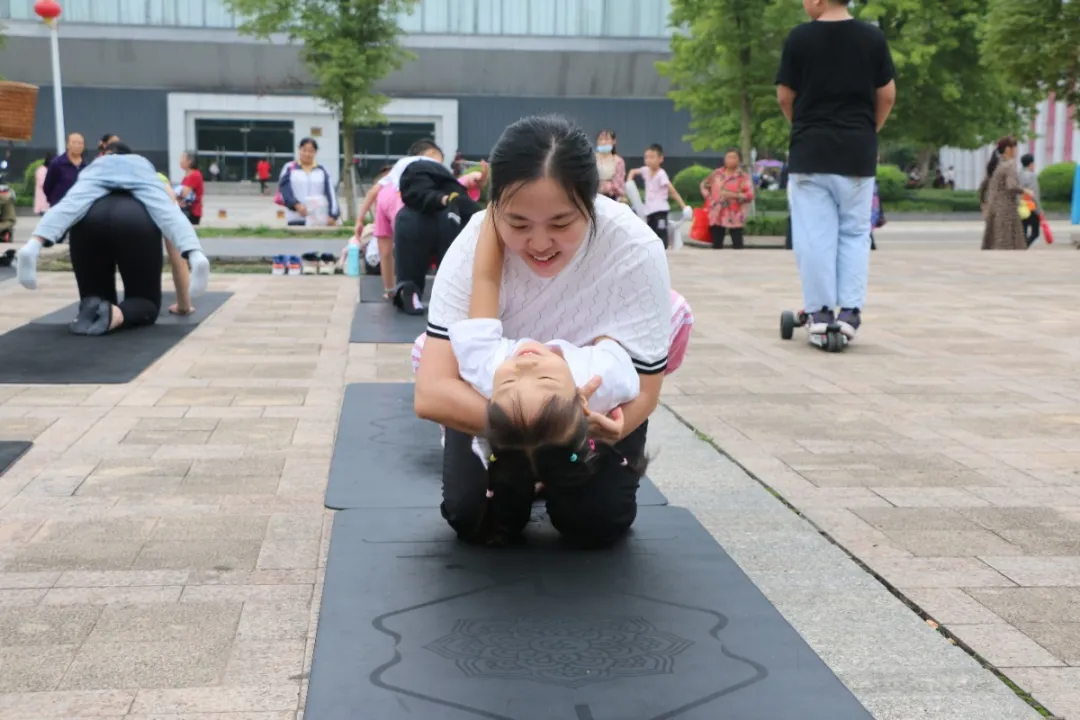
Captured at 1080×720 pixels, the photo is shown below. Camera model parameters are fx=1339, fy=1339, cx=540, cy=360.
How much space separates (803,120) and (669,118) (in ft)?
148

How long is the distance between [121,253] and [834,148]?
15.0ft

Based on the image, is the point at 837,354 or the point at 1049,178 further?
the point at 1049,178

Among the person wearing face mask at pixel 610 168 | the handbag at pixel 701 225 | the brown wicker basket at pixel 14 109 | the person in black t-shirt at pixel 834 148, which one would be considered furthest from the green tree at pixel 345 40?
the person in black t-shirt at pixel 834 148

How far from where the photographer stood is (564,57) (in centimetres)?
5006

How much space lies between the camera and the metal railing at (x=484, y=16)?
1901 inches

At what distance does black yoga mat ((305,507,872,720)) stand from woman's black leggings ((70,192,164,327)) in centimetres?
532

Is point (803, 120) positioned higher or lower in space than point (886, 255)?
higher

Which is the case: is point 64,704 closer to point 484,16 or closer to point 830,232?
point 830,232

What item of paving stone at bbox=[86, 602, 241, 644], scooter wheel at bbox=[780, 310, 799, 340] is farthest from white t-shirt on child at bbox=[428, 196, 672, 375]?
scooter wheel at bbox=[780, 310, 799, 340]

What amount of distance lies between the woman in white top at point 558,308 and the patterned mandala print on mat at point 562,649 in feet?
1.33

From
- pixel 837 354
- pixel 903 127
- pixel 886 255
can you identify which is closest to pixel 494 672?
pixel 837 354

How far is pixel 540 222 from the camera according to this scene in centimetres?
330

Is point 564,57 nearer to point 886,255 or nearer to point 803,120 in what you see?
point 886,255

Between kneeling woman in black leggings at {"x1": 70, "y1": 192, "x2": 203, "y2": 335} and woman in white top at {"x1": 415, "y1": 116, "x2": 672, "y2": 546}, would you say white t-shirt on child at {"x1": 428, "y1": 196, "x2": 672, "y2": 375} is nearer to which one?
woman in white top at {"x1": 415, "y1": 116, "x2": 672, "y2": 546}
